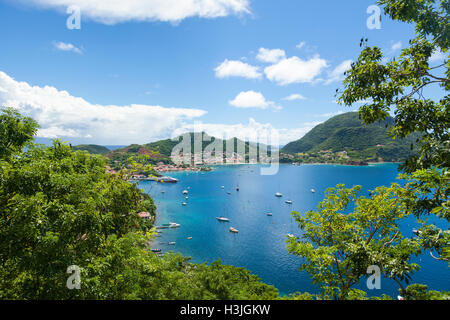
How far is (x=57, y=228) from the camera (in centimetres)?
430

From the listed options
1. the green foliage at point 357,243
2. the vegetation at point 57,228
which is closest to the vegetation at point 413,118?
the green foliage at point 357,243

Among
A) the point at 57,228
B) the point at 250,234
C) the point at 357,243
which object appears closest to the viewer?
the point at 57,228

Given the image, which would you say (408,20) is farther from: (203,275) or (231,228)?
(231,228)

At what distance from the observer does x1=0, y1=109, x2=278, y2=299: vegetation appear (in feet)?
13.4

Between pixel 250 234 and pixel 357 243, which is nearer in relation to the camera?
pixel 357 243

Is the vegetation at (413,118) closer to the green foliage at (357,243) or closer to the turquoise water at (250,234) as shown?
the green foliage at (357,243)

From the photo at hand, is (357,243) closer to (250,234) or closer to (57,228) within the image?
(57,228)

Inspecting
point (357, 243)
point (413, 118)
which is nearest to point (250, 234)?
point (357, 243)

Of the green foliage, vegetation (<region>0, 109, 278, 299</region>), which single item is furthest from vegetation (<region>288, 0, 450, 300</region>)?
vegetation (<region>0, 109, 278, 299</region>)

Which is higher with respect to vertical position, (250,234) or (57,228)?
(57,228)
